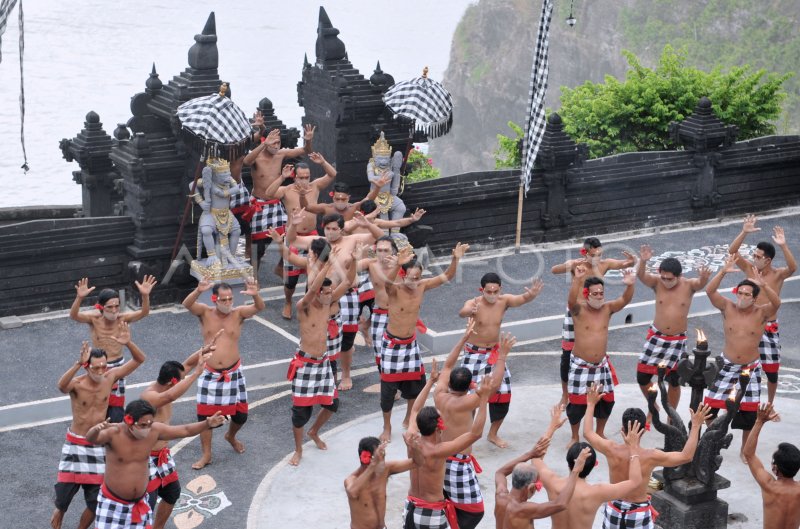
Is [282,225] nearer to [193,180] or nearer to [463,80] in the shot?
[193,180]

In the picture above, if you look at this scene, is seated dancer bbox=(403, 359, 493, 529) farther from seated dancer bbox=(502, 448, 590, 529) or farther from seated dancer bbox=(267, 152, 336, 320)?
seated dancer bbox=(267, 152, 336, 320)

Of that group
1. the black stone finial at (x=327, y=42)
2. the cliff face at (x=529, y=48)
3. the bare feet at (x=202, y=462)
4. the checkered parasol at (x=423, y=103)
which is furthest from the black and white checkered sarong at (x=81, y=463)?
the cliff face at (x=529, y=48)

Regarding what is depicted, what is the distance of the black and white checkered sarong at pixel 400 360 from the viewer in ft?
48.1

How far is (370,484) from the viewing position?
10781 millimetres

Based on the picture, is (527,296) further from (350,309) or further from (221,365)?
(221,365)

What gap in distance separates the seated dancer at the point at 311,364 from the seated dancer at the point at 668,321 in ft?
11.7

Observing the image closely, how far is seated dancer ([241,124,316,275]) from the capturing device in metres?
19.0

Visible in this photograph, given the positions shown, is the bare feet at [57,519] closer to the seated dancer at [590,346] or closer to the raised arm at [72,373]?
the raised arm at [72,373]

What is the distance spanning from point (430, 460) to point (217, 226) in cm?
783

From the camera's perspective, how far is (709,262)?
2100 cm

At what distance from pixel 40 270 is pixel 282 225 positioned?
348 centimetres

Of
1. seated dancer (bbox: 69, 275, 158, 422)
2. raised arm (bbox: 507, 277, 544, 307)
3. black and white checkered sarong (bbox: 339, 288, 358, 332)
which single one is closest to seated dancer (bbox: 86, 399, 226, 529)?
seated dancer (bbox: 69, 275, 158, 422)

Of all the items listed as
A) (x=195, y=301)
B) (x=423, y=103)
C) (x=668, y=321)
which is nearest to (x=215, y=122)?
(x=423, y=103)

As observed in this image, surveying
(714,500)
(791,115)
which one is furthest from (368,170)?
(791,115)
